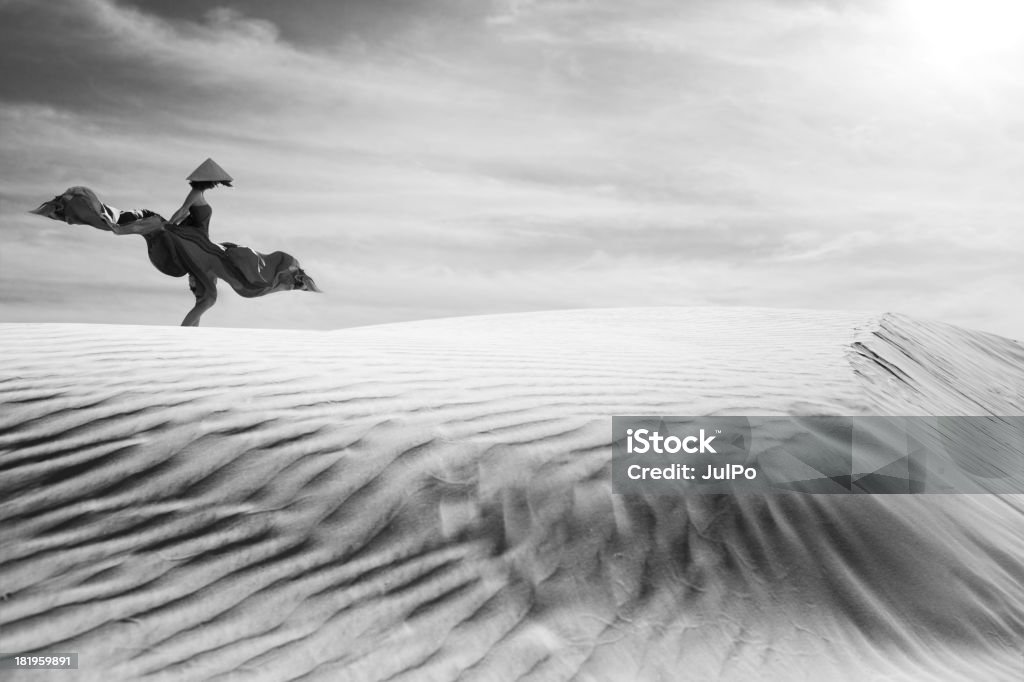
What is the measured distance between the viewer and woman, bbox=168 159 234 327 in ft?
39.1

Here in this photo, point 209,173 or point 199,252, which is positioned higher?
point 209,173

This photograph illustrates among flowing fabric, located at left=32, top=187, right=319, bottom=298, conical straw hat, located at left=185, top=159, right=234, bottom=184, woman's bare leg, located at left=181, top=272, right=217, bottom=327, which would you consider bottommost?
woman's bare leg, located at left=181, top=272, right=217, bottom=327

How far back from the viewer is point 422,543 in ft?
16.9

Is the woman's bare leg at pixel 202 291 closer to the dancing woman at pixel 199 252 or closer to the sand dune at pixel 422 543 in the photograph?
the dancing woman at pixel 199 252

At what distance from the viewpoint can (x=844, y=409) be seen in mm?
7344

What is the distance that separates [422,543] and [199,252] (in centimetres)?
818

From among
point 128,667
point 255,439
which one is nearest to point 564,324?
point 255,439

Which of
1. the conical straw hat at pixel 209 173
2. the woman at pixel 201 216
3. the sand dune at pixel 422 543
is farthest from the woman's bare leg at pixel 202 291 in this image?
the sand dune at pixel 422 543
